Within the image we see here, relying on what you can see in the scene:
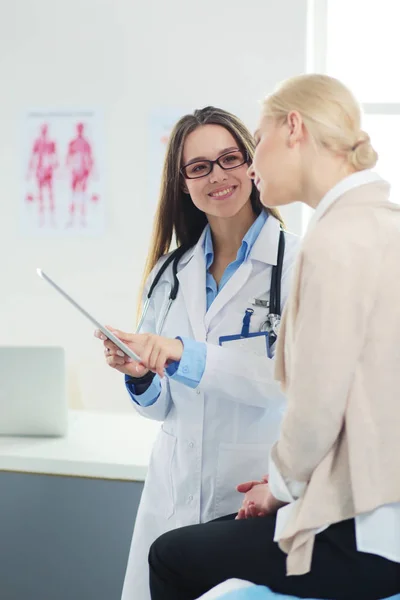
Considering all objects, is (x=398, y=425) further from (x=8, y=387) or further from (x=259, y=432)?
(x=8, y=387)

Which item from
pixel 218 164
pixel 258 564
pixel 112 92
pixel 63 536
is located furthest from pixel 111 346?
pixel 112 92

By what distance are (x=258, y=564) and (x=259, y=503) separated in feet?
0.54

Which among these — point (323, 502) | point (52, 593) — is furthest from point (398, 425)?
point (52, 593)

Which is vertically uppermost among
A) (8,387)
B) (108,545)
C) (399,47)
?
(399,47)

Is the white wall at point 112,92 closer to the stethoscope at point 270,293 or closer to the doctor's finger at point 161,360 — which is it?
the stethoscope at point 270,293

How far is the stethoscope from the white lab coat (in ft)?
0.05

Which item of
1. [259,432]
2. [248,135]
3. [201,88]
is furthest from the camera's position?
[201,88]

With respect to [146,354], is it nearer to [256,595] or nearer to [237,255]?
[237,255]

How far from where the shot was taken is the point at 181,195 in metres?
1.81

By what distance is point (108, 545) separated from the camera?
2.04m

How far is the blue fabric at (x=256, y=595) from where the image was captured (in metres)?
1.03

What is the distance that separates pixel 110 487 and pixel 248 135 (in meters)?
1.02

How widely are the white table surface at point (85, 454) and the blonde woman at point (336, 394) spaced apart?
86 cm

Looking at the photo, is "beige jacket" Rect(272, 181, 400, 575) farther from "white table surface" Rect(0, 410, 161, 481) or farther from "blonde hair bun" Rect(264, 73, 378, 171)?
"white table surface" Rect(0, 410, 161, 481)
